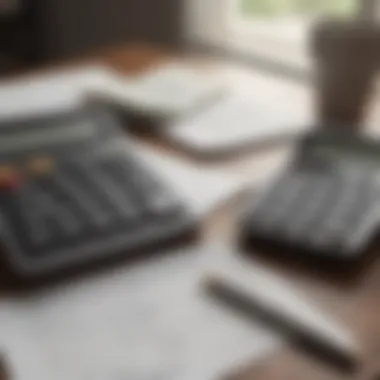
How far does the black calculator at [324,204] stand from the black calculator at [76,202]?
0.24 feet

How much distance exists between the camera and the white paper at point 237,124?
3.53 ft

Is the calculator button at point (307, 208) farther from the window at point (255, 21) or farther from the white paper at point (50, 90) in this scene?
the window at point (255, 21)

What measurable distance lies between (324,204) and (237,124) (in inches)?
11.7

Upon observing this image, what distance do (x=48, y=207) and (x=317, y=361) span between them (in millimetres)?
277

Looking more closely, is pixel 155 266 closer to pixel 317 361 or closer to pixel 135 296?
pixel 135 296

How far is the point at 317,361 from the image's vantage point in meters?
0.68

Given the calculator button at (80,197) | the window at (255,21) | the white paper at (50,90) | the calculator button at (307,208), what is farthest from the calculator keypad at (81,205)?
the window at (255,21)

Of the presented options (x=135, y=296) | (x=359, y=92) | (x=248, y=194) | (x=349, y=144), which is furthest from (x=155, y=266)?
(x=359, y=92)

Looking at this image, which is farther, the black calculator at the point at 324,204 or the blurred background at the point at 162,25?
the blurred background at the point at 162,25

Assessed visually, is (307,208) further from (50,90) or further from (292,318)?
(50,90)

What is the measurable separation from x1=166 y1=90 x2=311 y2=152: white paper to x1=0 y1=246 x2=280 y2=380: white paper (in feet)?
0.96

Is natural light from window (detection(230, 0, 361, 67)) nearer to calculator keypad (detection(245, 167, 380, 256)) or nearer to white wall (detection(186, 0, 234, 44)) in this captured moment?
white wall (detection(186, 0, 234, 44))

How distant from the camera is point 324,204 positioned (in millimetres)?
854

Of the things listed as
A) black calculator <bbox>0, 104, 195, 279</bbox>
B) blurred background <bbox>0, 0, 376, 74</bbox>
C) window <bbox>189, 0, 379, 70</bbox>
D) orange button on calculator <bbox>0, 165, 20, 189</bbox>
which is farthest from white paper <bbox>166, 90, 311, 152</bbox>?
window <bbox>189, 0, 379, 70</bbox>
